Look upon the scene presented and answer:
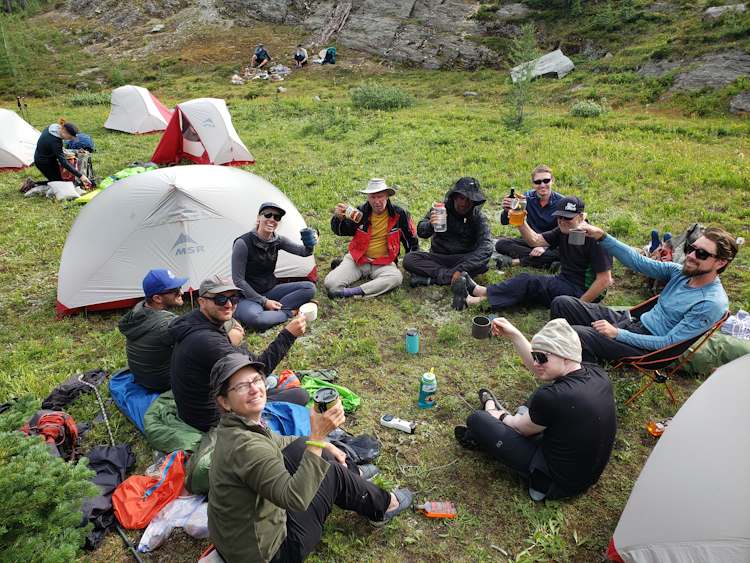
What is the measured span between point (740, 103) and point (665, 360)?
15.1 metres

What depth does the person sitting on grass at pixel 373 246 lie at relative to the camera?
7379mm

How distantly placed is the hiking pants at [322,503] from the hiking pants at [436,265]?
13.0ft

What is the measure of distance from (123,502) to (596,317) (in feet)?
16.9

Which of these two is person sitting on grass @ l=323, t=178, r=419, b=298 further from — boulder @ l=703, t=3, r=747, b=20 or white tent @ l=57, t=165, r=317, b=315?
boulder @ l=703, t=3, r=747, b=20

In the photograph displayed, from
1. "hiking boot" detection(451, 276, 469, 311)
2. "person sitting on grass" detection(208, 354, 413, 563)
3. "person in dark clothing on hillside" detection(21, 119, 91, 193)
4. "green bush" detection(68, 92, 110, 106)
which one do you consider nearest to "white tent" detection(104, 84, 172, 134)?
"person in dark clothing on hillside" detection(21, 119, 91, 193)

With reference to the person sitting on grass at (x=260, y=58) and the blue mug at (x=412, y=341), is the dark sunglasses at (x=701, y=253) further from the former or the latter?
the person sitting on grass at (x=260, y=58)

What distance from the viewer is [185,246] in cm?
714

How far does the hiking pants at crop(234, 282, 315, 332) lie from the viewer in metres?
6.60

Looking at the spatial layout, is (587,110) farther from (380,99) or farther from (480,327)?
(480,327)

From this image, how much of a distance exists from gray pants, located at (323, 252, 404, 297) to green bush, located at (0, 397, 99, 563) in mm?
4624

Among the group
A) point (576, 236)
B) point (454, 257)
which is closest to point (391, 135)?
point (454, 257)

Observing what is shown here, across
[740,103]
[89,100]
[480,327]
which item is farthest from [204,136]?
[740,103]

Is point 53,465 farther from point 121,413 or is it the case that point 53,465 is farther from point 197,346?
point 121,413

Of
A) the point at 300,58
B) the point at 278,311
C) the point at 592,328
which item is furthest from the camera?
the point at 300,58
